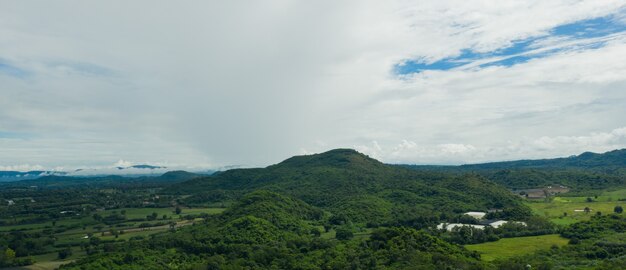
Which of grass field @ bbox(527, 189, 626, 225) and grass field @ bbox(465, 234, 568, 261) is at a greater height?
grass field @ bbox(527, 189, 626, 225)

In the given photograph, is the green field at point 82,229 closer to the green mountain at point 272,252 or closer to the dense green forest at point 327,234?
the dense green forest at point 327,234

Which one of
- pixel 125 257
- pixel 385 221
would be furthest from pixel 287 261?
pixel 385 221

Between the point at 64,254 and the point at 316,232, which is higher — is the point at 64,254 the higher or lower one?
the lower one

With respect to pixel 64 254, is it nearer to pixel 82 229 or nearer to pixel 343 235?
pixel 82 229

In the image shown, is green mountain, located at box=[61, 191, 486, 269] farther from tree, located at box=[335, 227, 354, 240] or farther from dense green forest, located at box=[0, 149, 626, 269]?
tree, located at box=[335, 227, 354, 240]

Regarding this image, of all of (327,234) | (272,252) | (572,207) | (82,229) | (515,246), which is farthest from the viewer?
(572,207)

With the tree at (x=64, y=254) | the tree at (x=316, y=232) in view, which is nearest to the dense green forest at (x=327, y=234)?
the tree at (x=64, y=254)

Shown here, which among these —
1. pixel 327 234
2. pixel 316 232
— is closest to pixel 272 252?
pixel 316 232

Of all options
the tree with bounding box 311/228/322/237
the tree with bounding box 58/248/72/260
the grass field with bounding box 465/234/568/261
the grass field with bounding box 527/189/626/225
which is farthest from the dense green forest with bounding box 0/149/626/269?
the grass field with bounding box 465/234/568/261
